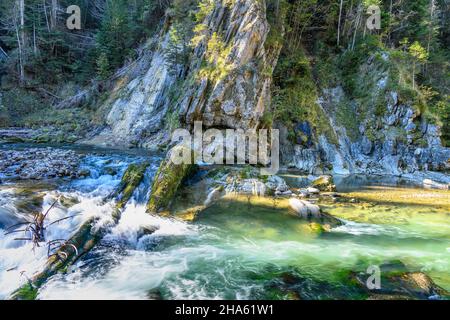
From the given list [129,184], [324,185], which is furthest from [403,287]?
[324,185]

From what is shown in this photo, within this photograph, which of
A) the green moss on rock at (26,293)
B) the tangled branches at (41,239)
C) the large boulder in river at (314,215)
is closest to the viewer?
the green moss on rock at (26,293)

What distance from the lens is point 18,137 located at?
Result: 19656 millimetres

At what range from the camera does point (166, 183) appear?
369 inches

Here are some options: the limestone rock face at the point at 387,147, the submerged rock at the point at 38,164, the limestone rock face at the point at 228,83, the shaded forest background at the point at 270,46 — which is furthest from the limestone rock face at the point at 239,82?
the submerged rock at the point at 38,164

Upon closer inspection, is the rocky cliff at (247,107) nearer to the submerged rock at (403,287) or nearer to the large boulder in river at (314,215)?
the large boulder in river at (314,215)

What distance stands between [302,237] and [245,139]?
32.1 feet

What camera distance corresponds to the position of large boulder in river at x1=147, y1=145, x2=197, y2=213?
8.89 meters

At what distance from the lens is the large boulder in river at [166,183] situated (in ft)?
29.2

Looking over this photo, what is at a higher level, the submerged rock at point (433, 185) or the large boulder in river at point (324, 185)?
the large boulder in river at point (324, 185)

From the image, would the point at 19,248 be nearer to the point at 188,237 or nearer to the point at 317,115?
the point at 188,237

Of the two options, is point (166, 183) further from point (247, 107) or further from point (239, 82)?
point (239, 82)

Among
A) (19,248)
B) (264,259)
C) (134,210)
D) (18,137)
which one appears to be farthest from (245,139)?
(18,137)

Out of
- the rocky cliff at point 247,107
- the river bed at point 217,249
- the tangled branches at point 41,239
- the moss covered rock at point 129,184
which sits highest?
the rocky cliff at point 247,107

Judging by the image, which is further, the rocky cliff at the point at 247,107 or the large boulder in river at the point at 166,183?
the rocky cliff at the point at 247,107
